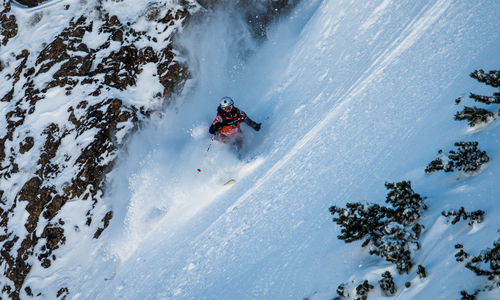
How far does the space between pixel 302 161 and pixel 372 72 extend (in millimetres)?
2808

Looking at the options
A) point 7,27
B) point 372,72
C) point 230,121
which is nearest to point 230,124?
point 230,121

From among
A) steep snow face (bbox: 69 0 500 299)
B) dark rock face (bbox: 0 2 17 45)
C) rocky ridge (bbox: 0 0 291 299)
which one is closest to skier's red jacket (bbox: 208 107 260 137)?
steep snow face (bbox: 69 0 500 299)

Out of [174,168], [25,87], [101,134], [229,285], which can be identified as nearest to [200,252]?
[229,285]

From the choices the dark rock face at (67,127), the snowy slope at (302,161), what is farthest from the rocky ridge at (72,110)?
the snowy slope at (302,161)

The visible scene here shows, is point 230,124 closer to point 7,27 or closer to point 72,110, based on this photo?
point 72,110

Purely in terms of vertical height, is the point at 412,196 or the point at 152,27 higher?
the point at 152,27

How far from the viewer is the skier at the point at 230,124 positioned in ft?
27.0

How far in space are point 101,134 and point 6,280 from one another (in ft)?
16.1

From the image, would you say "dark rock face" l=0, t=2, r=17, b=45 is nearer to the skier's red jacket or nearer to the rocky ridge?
the rocky ridge

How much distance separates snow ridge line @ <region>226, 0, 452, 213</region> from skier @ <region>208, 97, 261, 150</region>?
1612mm

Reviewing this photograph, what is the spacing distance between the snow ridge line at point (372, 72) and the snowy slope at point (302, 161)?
0.03 m

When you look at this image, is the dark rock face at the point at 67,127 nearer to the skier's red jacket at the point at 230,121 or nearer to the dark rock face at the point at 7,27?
the dark rock face at the point at 7,27

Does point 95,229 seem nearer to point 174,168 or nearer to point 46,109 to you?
point 174,168

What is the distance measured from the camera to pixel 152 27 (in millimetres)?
12117
